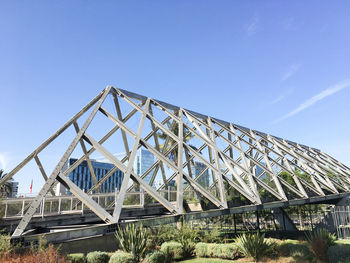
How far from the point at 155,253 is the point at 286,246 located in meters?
8.02

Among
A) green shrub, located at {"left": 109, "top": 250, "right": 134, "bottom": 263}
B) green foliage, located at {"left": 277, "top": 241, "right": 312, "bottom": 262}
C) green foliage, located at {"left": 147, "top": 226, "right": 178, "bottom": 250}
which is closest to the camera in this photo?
green shrub, located at {"left": 109, "top": 250, "right": 134, "bottom": 263}

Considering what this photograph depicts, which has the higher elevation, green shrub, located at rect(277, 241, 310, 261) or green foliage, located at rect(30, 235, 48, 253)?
green foliage, located at rect(30, 235, 48, 253)

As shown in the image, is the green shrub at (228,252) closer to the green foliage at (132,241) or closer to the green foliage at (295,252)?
the green foliage at (295,252)

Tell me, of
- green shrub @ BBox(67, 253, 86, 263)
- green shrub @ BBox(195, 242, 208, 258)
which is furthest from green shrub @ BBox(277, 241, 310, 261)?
green shrub @ BBox(67, 253, 86, 263)

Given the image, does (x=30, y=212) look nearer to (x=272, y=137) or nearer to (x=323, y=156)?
(x=272, y=137)

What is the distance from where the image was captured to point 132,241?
1109 centimetres

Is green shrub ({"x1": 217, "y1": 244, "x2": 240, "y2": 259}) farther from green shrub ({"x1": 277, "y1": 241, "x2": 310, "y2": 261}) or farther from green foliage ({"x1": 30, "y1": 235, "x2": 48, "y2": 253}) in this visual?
green foliage ({"x1": 30, "y1": 235, "x2": 48, "y2": 253})

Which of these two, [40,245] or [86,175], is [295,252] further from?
[86,175]

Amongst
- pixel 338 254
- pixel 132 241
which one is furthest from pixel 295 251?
pixel 132 241

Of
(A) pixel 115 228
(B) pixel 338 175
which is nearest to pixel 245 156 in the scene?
(A) pixel 115 228

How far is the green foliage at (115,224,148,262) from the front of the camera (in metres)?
10.9

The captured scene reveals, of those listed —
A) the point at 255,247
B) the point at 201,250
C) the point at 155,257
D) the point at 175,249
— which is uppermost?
the point at 155,257

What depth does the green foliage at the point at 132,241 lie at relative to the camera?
10945 mm

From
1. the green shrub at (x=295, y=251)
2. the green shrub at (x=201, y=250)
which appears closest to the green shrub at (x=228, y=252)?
the green shrub at (x=201, y=250)
